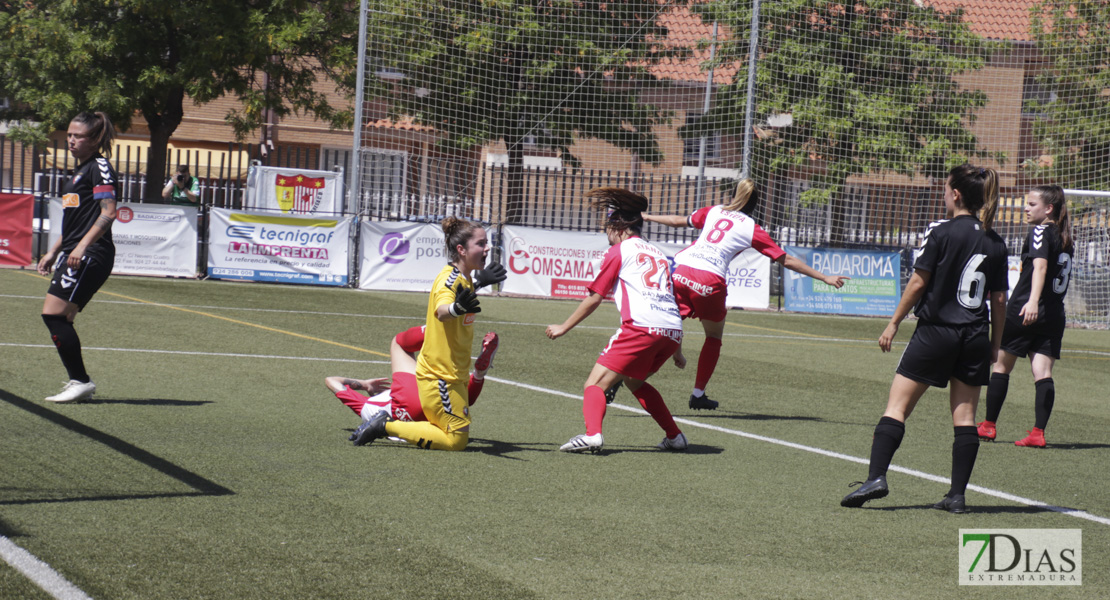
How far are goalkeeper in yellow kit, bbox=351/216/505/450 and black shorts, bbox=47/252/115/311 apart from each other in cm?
227

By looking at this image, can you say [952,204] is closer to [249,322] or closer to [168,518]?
[168,518]

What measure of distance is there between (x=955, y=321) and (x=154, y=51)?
23.3 meters

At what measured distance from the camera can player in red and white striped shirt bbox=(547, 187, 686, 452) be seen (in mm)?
6496

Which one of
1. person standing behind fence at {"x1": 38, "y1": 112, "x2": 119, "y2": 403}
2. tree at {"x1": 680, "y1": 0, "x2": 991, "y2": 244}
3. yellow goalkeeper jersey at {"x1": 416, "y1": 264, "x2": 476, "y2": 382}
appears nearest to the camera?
yellow goalkeeper jersey at {"x1": 416, "y1": 264, "x2": 476, "y2": 382}

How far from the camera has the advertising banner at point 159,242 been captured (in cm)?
1817

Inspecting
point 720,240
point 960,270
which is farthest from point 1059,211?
point 960,270

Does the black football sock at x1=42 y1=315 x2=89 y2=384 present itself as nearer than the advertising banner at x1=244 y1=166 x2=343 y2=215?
Yes

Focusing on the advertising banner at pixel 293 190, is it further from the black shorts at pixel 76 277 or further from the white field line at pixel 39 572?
the white field line at pixel 39 572

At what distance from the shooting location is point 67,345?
706 cm

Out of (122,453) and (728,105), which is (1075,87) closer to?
(728,105)

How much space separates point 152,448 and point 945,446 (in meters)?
5.23

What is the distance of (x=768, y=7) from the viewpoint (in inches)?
862

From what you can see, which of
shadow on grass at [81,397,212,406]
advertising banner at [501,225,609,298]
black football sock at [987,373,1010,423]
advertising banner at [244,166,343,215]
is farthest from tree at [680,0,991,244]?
shadow on grass at [81,397,212,406]

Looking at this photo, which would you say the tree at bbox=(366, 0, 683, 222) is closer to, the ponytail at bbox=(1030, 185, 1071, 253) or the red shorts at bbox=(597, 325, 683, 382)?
the ponytail at bbox=(1030, 185, 1071, 253)
